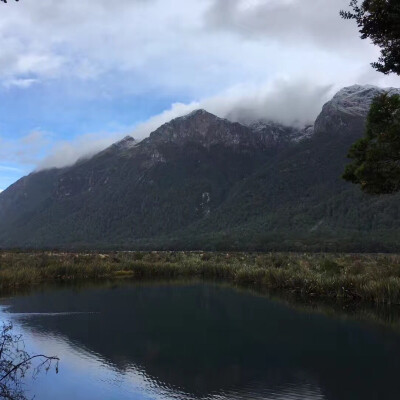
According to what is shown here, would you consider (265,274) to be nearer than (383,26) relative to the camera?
No

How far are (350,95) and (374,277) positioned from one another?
17484cm

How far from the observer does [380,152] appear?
18031 millimetres

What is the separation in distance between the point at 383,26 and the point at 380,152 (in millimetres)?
5960

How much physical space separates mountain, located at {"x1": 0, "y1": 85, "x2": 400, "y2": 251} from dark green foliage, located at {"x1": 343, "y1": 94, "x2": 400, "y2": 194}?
234 ft

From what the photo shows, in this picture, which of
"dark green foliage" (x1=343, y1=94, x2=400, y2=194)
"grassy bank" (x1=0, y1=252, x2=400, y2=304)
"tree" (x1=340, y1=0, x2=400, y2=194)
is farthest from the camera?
"grassy bank" (x1=0, y1=252, x2=400, y2=304)

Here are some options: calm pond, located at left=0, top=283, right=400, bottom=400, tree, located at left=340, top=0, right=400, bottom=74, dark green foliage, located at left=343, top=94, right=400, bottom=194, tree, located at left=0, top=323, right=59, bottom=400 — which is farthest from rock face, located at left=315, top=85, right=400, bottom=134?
tree, located at left=0, top=323, right=59, bottom=400

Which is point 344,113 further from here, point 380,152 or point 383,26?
point 383,26

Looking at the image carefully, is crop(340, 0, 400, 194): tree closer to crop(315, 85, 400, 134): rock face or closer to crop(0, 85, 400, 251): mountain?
crop(0, 85, 400, 251): mountain

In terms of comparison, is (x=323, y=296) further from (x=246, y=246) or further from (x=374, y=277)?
(x=246, y=246)

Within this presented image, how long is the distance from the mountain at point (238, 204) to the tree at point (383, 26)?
77696 millimetres

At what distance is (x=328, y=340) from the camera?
759 inches

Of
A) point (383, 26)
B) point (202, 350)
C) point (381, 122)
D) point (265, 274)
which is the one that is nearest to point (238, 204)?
point (265, 274)

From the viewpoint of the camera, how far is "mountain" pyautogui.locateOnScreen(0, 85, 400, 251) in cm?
11025

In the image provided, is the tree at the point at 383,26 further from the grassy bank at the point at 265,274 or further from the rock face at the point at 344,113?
the rock face at the point at 344,113
